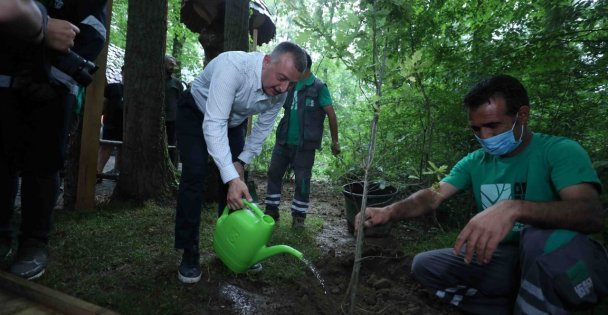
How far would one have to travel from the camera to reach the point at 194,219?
2291 millimetres

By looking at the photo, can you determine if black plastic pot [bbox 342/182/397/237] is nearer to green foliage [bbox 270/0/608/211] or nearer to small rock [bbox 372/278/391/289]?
green foliage [bbox 270/0/608/211]

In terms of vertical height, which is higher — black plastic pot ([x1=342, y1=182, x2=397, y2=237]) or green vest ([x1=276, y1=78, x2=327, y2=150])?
green vest ([x1=276, y1=78, x2=327, y2=150])

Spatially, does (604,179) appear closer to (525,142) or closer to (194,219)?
(525,142)

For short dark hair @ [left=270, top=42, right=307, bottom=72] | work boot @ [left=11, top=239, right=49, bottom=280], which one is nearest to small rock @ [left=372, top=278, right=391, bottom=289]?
short dark hair @ [left=270, top=42, right=307, bottom=72]

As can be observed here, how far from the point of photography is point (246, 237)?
1918 millimetres

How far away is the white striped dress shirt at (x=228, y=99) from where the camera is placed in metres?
2.04

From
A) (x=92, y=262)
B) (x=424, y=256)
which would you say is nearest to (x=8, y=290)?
(x=92, y=262)

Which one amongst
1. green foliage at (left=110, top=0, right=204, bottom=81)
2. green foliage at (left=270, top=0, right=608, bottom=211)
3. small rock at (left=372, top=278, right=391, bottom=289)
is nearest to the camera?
green foliage at (left=270, top=0, right=608, bottom=211)

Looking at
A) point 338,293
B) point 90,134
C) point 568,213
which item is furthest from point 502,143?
point 90,134

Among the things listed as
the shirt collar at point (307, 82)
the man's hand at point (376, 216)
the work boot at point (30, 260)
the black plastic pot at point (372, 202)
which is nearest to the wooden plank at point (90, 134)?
the work boot at point (30, 260)

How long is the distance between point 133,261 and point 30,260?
2.00ft

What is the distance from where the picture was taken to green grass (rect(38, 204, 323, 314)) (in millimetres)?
2012

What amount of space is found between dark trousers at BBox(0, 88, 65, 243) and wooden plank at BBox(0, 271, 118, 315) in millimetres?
394

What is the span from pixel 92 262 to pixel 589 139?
4053mm
